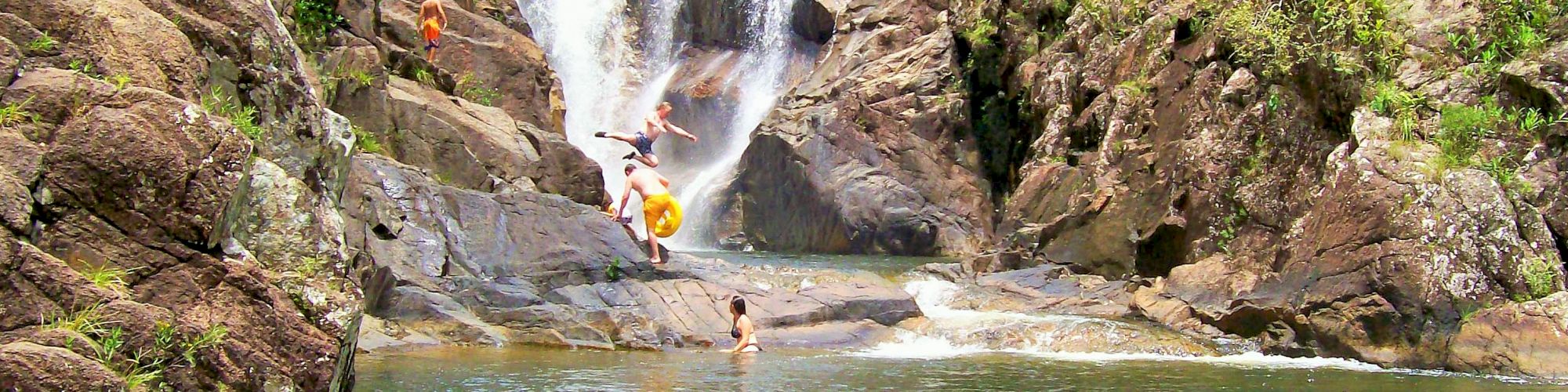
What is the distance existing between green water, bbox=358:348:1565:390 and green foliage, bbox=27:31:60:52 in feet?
11.3

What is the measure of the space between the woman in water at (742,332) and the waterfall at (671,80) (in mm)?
14061

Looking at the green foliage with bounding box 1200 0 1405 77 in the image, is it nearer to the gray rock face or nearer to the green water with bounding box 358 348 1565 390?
the green water with bounding box 358 348 1565 390

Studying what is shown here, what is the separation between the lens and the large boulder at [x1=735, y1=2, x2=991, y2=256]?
83.0ft

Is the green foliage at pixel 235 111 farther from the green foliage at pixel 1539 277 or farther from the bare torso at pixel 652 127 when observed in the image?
the green foliage at pixel 1539 277

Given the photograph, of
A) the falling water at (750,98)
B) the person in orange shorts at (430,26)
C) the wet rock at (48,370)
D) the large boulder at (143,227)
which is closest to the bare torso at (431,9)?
the person in orange shorts at (430,26)

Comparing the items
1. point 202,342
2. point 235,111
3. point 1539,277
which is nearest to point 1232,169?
point 1539,277

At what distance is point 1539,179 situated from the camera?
43.2ft

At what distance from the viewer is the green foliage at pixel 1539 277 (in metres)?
12.3

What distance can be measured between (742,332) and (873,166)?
1308 cm

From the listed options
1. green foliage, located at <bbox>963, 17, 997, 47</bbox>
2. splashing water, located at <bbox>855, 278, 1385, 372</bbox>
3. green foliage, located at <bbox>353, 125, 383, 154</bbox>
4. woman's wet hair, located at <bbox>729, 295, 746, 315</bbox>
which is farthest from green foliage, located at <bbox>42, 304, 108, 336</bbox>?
green foliage, located at <bbox>963, 17, 997, 47</bbox>

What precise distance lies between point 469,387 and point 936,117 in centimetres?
1823

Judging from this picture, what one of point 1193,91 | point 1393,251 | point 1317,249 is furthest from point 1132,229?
point 1393,251

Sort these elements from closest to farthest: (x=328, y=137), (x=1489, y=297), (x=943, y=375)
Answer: (x=328, y=137) < (x=943, y=375) < (x=1489, y=297)

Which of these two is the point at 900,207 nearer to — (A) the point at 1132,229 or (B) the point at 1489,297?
(A) the point at 1132,229
